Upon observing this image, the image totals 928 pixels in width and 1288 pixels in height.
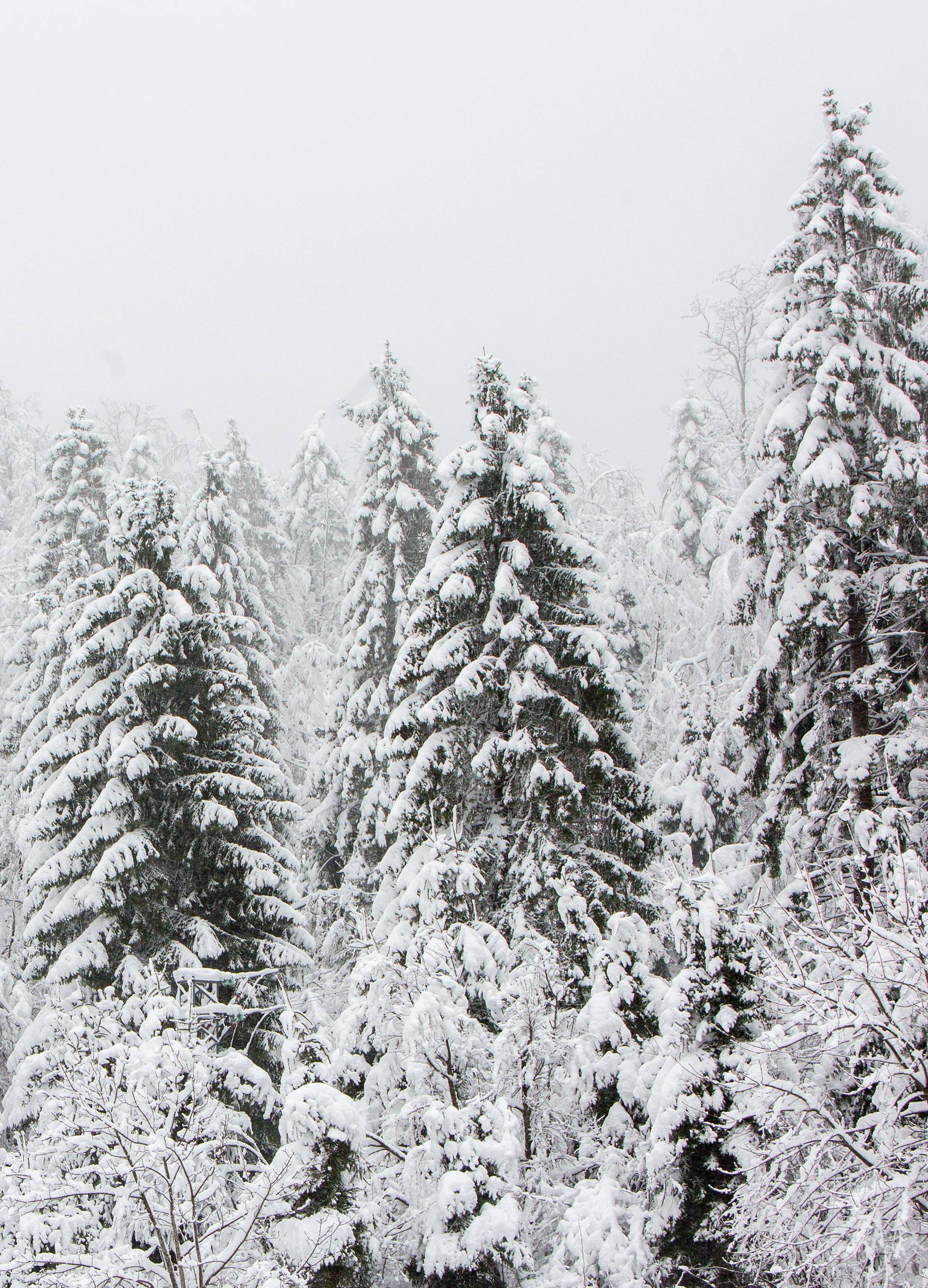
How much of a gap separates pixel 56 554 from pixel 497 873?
1321 cm

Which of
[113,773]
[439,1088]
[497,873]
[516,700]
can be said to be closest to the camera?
[439,1088]

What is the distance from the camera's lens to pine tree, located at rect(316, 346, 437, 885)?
19172 mm

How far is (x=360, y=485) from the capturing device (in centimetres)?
2408

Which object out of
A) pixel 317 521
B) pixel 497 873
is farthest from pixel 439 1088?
pixel 317 521

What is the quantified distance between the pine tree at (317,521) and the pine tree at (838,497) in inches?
812

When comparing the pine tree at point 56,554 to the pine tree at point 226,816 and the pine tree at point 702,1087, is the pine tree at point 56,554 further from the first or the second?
the pine tree at point 702,1087

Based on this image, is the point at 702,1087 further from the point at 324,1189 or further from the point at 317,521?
the point at 317,521

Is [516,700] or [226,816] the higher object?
[516,700]

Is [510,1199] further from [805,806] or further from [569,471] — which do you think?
[569,471]

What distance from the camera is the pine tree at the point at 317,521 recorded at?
31.7 metres

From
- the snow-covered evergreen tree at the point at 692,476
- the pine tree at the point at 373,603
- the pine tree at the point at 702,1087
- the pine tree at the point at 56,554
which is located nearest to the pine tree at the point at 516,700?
the pine tree at the point at 702,1087

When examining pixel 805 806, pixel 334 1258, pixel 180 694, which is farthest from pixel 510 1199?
pixel 180 694

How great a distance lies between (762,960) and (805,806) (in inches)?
196

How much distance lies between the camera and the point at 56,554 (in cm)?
2064
